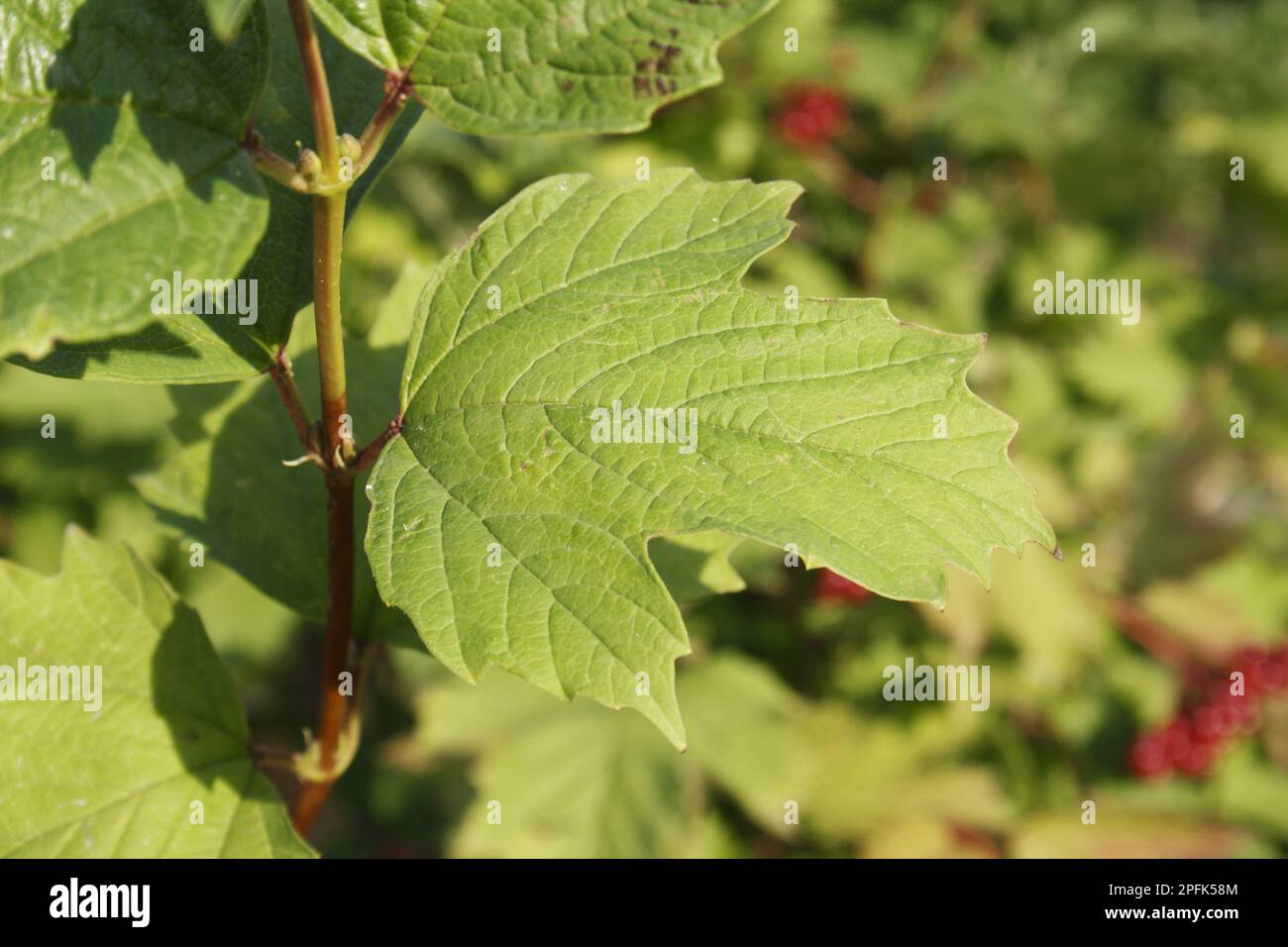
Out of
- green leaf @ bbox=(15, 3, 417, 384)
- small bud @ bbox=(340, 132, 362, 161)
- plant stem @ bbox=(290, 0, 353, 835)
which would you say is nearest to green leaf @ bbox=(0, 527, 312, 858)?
plant stem @ bbox=(290, 0, 353, 835)

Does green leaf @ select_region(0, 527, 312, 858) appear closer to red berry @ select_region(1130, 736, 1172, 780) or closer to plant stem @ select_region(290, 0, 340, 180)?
plant stem @ select_region(290, 0, 340, 180)

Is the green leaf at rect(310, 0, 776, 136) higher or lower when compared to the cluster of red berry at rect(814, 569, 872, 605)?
higher

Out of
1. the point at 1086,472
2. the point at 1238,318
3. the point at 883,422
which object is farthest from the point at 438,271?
the point at 1238,318

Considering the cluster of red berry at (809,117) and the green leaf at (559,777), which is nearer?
the green leaf at (559,777)

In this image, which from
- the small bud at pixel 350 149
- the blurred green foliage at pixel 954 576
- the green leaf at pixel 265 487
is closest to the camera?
the small bud at pixel 350 149

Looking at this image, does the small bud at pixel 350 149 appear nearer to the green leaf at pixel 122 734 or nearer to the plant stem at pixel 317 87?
the plant stem at pixel 317 87

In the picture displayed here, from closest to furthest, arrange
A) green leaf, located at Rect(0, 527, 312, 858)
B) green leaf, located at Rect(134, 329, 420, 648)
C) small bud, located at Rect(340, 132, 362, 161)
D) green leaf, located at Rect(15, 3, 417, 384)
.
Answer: small bud, located at Rect(340, 132, 362, 161), green leaf, located at Rect(15, 3, 417, 384), green leaf, located at Rect(0, 527, 312, 858), green leaf, located at Rect(134, 329, 420, 648)

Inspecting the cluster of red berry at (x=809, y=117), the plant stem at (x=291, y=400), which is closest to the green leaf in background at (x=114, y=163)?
the plant stem at (x=291, y=400)

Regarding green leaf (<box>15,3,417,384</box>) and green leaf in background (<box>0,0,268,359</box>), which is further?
green leaf (<box>15,3,417,384</box>)

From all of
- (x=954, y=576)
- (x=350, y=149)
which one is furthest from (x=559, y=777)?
(x=350, y=149)
